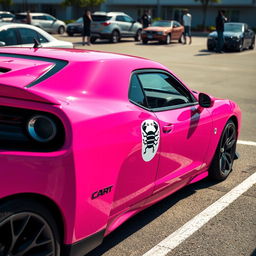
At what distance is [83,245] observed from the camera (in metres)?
3.15

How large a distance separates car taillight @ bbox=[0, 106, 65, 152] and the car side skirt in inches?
27.3

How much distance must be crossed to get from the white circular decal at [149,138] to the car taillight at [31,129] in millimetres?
854

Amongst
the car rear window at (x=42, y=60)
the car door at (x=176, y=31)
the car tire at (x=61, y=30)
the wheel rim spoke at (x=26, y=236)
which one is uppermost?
the car rear window at (x=42, y=60)

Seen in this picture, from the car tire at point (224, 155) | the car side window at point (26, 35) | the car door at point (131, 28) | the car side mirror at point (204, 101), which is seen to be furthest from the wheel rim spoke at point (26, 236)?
the car door at point (131, 28)

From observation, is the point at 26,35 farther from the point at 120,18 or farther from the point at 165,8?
the point at 165,8

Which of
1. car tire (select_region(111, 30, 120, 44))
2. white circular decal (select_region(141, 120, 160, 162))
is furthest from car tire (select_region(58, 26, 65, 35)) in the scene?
white circular decal (select_region(141, 120, 160, 162))

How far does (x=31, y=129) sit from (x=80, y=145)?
323mm

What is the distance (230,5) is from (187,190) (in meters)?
51.7

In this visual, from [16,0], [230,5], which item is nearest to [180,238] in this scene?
[230,5]

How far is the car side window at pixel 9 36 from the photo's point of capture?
1082 cm

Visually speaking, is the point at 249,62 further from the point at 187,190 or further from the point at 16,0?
the point at 16,0

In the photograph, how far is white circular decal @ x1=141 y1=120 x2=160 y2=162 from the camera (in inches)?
141

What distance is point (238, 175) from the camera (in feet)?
18.6

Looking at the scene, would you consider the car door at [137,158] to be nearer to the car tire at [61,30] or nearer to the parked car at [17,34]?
the parked car at [17,34]
